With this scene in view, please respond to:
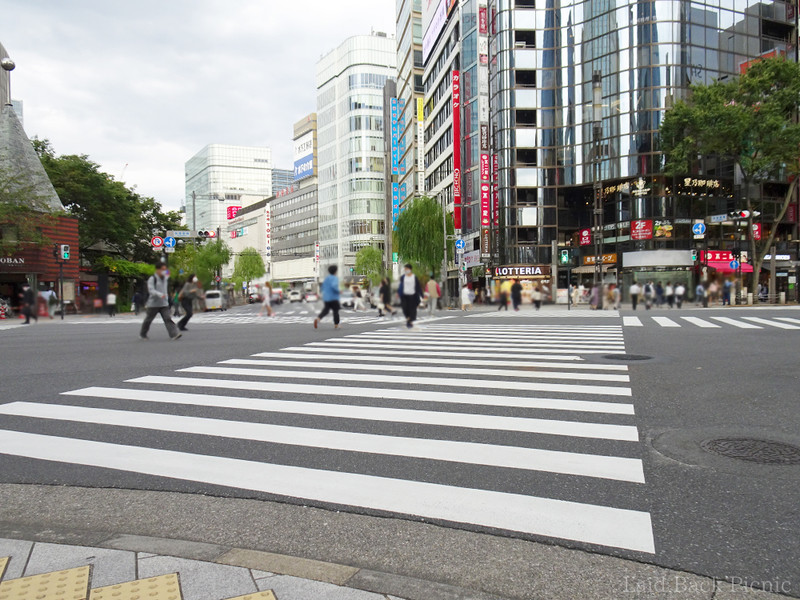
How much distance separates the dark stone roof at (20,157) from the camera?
3459cm

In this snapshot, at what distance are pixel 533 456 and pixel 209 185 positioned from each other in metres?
159

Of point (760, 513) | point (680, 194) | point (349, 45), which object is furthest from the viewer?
point (349, 45)

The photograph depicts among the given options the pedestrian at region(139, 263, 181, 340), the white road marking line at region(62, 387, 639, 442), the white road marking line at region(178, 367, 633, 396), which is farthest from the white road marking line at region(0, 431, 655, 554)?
the pedestrian at region(139, 263, 181, 340)

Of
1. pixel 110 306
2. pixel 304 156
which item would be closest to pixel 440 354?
pixel 110 306

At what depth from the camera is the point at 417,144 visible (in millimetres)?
69062

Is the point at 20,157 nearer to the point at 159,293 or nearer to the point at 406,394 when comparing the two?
the point at 159,293

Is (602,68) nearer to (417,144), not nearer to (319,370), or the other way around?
(417,144)

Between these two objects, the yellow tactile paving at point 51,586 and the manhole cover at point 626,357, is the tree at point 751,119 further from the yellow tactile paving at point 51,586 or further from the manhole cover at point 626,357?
the yellow tactile paving at point 51,586

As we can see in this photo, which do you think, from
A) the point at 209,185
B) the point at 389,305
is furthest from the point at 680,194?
the point at 209,185

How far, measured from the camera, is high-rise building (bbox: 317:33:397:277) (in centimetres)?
9519

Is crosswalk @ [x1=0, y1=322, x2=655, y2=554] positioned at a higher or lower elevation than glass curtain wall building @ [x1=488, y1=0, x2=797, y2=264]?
lower

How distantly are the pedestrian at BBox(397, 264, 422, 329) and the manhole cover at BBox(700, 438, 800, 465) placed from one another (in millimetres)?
10399

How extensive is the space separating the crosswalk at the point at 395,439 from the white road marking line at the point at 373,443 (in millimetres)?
17

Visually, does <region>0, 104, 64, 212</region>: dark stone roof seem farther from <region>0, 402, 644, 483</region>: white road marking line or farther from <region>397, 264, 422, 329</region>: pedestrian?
<region>0, 402, 644, 483</region>: white road marking line
